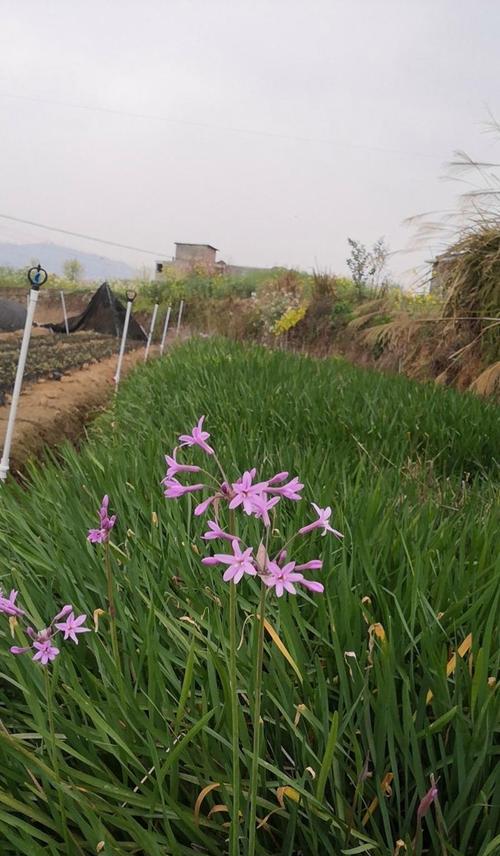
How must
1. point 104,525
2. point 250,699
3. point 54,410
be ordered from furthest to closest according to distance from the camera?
point 54,410 → point 250,699 → point 104,525

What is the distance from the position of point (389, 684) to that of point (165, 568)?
0.52 meters

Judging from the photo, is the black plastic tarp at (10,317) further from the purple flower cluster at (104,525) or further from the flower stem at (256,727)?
the flower stem at (256,727)

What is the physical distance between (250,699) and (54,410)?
5.82 metres

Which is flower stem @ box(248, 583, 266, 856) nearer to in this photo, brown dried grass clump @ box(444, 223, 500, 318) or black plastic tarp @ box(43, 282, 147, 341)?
brown dried grass clump @ box(444, 223, 500, 318)

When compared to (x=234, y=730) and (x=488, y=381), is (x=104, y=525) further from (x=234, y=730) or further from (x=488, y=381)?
(x=488, y=381)

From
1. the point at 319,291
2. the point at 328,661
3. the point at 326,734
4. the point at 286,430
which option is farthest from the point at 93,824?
the point at 319,291

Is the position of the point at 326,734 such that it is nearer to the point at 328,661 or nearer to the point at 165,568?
the point at 328,661

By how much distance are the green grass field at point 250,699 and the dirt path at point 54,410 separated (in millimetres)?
2658

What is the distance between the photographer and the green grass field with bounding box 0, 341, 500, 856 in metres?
0.84

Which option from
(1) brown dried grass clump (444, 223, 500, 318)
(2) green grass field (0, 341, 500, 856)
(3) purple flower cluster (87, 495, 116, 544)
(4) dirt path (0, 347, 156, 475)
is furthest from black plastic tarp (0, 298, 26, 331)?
(3) purple flower cluster (87, 495, 116, 544)

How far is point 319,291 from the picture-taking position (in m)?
12.5

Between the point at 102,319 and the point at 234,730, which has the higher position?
the point at 234,730

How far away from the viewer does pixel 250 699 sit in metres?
0.90

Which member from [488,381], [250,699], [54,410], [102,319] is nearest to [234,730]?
[250,699]
